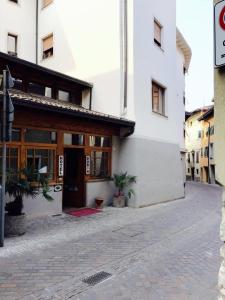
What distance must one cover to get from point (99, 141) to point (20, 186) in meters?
5.58

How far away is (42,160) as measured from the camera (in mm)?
10219

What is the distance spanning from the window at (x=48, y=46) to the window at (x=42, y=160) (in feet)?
28.0

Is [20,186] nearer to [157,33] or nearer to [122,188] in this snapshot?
[122,188]

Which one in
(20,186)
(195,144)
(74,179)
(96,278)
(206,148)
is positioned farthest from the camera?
(195,144)

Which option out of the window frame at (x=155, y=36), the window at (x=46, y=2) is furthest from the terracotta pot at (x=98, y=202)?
the window at (x=46, y=2)

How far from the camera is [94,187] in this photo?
476 inches

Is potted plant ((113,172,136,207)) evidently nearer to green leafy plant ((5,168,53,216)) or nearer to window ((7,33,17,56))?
green leafy plant ((5,168,53,216))

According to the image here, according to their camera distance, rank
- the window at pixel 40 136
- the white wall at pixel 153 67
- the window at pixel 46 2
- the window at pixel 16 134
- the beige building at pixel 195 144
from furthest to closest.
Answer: the beige building at pixel 195 144 < the window at pixel 46 2 < the white wall at pixel 153 67 < the window at pixel 40 136 < the window at pixel 16 134

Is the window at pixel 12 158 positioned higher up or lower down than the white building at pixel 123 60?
lower down

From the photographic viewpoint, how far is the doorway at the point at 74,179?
11.8m

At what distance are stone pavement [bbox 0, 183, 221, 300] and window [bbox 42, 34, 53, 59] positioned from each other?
10498mm

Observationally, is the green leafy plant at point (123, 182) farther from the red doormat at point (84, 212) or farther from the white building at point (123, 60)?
the red doormat at point (84, 212)

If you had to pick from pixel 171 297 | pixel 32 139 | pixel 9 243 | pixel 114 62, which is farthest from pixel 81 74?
pixel 171 297

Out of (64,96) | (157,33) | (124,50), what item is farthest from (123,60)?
(157,33)
